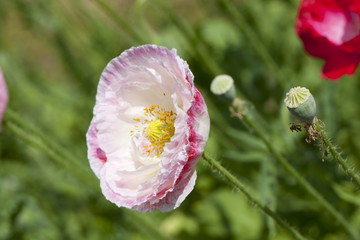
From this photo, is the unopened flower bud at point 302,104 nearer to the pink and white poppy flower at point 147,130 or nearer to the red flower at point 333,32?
the pink and white poppy flower at point 147,130

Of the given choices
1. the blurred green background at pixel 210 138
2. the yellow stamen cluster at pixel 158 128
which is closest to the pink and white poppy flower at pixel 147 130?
the yellow stamen cluster at pixel 158 128

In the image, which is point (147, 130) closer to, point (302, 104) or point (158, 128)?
point (158, 128)

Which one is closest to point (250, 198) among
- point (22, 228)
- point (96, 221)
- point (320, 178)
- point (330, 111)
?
point (330, 111)

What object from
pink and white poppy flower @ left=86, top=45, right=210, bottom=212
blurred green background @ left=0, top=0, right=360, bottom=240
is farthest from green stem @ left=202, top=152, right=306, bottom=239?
blurred green background @ left=0, top=0, right=360, bottom=240

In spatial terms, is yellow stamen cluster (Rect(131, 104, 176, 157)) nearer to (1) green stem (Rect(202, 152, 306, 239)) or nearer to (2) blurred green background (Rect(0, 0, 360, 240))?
(1) green stem (Rect(202, 152, 306, 239))


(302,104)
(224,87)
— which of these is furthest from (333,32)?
(302,104)
